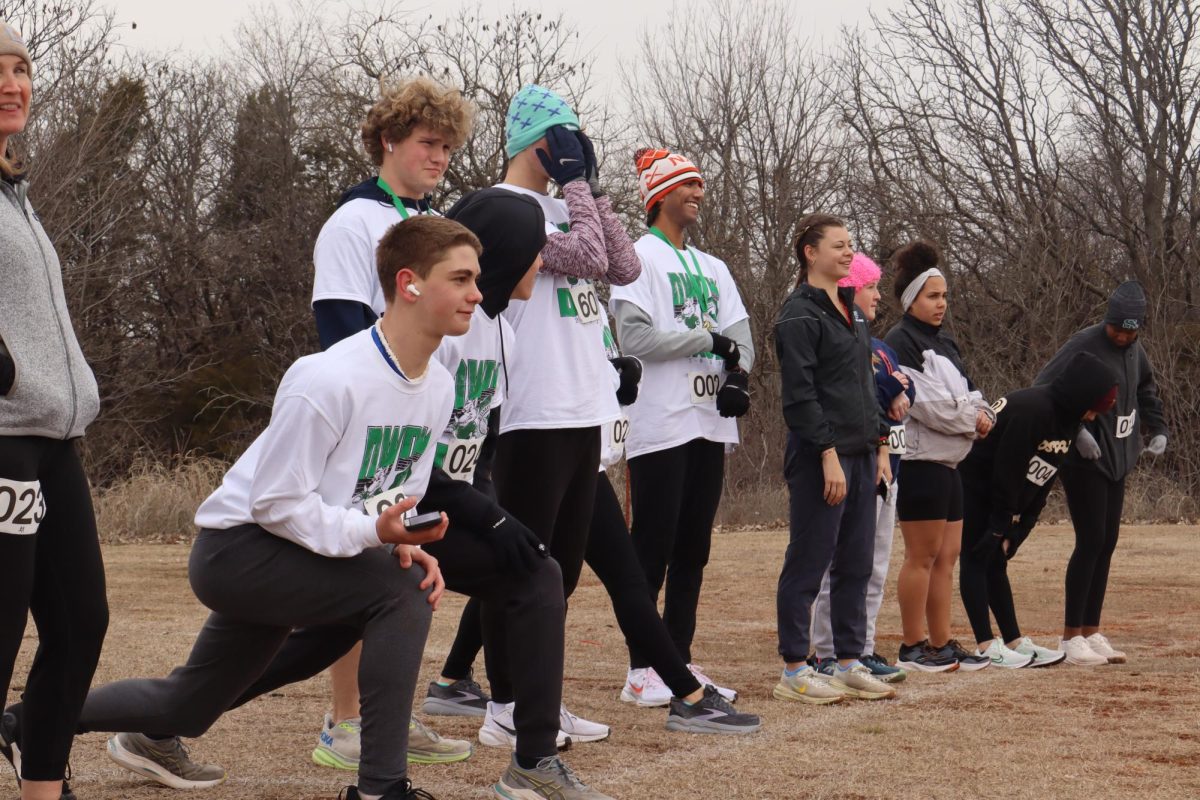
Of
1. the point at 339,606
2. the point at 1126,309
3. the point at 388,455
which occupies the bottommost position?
the point at 339,606

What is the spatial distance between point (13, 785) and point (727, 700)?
230 cm

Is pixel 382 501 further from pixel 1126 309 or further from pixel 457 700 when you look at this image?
pixel 1126 309

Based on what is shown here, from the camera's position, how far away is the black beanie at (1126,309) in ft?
24.3

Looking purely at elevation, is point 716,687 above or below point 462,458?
below

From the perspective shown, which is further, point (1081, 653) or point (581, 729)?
point (1081, 653)

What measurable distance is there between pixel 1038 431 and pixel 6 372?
513 cm

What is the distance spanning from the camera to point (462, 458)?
432 centimetres

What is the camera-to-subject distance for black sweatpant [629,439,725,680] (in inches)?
222

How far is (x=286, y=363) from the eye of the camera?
29.2 metres

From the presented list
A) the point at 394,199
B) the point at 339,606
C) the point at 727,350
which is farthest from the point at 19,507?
the point at 727,350

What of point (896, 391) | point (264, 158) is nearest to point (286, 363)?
point (264, 158)

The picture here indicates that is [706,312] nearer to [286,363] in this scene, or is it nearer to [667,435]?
[667,435]

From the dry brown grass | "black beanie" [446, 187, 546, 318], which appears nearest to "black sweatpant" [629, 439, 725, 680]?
the dry brown grass

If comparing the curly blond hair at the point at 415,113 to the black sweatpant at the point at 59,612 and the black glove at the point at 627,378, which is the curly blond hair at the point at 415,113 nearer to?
the black glove at the point at 627,378
